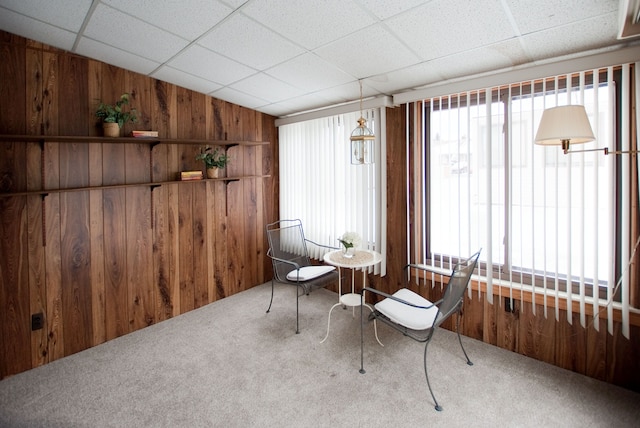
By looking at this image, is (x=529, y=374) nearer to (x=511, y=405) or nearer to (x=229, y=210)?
(x=511, y=405)

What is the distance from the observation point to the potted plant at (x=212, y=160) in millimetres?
3402

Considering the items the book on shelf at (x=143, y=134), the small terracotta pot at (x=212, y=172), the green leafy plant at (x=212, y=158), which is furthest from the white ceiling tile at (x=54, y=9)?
the small terracotta pot at (x=212, y=172)

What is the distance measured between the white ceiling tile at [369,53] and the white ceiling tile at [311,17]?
0.32ft

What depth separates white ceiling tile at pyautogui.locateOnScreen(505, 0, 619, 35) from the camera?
1.62m

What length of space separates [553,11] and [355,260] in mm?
2147

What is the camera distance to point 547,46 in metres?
2.07

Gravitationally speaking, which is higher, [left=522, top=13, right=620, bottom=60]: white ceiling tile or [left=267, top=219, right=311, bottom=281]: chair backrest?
[left=522, top=13, right=620, bottom=60]: white ceiling tile

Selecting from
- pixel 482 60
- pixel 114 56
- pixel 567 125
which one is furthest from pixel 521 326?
pixel 114 56

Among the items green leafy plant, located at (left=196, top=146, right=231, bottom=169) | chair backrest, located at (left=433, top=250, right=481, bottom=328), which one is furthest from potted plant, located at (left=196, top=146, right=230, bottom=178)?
chair backrest, located at (left=433, top=250, right=481, bottom=328)

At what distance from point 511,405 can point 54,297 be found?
3471 millimetres

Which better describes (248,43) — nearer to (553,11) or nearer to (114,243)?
(553,11)

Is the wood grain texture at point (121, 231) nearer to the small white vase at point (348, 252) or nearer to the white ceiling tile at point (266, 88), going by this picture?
the small white vase at point (348, 252)

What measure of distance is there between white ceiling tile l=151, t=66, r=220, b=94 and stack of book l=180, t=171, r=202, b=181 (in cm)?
89

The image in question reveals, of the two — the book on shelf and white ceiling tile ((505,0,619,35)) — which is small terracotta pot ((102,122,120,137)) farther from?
white ceiling tile ((505,0,619,35))
